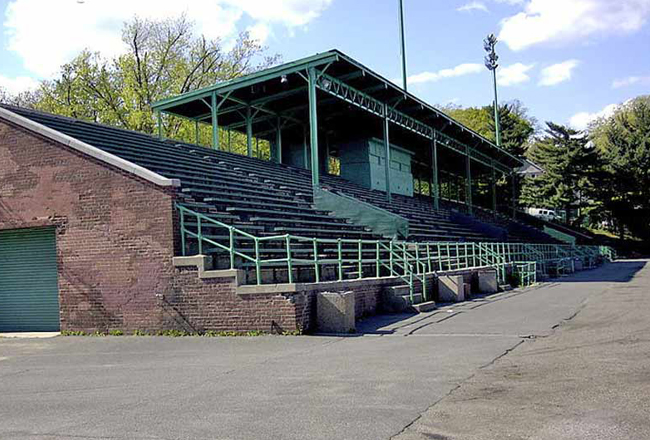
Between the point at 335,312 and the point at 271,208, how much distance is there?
7.72 m

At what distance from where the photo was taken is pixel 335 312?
12.4 metres

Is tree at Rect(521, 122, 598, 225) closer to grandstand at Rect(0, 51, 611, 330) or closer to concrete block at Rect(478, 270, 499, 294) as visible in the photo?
grandstand at Rect(0, 51, 611, 330)

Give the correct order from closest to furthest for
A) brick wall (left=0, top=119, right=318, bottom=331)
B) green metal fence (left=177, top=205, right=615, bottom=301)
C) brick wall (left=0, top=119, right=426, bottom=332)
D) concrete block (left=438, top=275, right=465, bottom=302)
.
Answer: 1. brick wall (left=0, top=119, right=426, bottom=332)
2. brick wall (left=0, top=119, right=318, bottom=331)
3. green metal fence (left=177, top=205, right=615, bottom=301)
4. concrete block (left=438, top=275, right=465, bottom=302)

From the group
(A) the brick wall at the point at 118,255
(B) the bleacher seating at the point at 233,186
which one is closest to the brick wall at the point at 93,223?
(A) the brick wall at the point at 118,255

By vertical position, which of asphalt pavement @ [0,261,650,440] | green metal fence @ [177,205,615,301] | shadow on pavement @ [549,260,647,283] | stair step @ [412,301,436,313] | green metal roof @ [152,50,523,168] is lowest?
asphalt pavement @ [0,261,650,440]

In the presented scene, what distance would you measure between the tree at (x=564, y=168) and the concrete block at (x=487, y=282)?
45.4 meters

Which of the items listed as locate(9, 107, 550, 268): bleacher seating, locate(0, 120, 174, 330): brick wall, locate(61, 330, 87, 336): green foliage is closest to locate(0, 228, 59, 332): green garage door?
locate(0, 120, 174, 330): brick wall

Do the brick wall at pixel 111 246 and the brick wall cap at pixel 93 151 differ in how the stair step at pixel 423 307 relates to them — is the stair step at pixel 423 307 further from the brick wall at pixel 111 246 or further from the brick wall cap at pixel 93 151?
the brick wall cap at pixel 93 151

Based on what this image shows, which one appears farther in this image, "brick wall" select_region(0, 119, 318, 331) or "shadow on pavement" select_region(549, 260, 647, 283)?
"shadow on pavement" select_region(549, 260, 647, 283)

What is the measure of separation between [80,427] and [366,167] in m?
29.9

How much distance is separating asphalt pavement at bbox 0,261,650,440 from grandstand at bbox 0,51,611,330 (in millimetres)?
1212

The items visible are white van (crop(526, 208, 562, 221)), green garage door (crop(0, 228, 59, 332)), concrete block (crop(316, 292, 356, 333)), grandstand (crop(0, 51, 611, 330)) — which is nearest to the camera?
concrete block (crop(316, 292, 356, 333))

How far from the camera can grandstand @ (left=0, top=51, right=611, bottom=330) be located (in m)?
13.3

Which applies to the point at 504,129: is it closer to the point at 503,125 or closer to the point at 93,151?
→ the point at 503,125
